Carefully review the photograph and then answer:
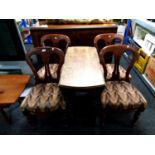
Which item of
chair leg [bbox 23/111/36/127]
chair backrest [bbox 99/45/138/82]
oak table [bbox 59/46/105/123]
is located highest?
chair backrest [bbox 99/45/138/82]

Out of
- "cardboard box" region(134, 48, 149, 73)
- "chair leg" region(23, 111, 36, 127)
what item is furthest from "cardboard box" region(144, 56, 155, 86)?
"chair leg" region(23, 111, 36, 127)

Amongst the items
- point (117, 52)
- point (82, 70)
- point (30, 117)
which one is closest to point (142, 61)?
point (117, 52)

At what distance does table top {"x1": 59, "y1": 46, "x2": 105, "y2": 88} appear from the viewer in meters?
1.10

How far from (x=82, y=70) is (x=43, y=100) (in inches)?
19.7

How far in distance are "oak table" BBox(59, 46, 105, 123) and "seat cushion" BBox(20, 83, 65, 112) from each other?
0.11 meters

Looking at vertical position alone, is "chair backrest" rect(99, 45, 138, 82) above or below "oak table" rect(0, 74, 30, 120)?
above

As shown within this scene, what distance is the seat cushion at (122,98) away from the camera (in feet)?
4.11

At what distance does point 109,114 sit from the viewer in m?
1.71

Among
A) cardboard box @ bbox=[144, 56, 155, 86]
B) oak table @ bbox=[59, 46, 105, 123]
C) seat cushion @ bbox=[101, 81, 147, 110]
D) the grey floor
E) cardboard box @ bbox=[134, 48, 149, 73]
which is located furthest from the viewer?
cardboard box @ bbox=[134, 48, 149, 73]

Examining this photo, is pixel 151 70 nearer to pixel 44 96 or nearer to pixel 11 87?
pixel 44 96

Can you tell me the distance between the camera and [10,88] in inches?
57.4

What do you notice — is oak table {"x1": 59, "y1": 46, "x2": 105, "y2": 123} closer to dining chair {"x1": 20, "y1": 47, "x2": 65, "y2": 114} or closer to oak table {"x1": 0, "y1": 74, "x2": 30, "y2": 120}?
dining chair {"x1": 20, "y1": 47, "x2": 65, "y2": 114}

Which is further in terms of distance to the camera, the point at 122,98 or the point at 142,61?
the point at 142,61
